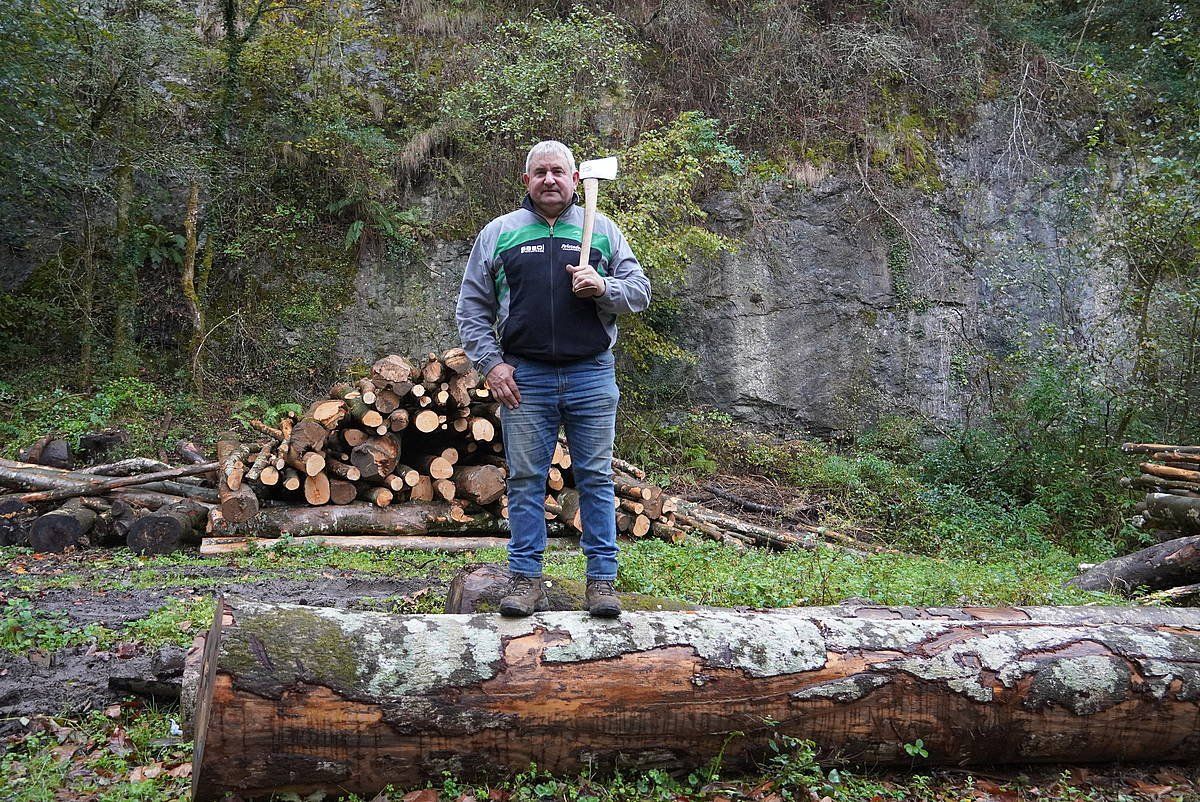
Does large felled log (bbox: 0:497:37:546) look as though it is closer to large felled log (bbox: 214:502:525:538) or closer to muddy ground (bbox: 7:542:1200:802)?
muddy ground (bbox: 7:542:1200:802)

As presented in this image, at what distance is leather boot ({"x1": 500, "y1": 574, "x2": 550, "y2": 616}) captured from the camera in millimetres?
3260

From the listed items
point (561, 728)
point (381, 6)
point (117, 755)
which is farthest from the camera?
point (381, 6)

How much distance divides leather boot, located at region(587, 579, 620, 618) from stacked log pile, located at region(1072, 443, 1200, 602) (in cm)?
473

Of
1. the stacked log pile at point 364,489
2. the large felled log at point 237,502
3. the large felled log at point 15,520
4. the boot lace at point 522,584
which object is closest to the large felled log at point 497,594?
the boot lace at point 522,584

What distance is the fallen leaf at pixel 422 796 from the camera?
2.88 m

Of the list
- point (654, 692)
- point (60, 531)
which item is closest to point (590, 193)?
point (654, 692)

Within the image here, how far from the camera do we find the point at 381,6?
15.0m

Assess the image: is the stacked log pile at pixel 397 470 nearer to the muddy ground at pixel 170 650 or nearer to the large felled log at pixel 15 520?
the muddy ground at pixel 170 650

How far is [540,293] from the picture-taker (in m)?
3.78

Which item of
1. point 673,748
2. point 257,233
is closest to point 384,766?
point 673,748

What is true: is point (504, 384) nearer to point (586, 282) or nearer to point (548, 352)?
point (548, 352)

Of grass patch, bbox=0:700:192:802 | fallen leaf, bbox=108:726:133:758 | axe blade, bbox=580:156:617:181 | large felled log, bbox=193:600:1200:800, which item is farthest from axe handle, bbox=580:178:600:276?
fallen leaf, bbox=108:726:133:758

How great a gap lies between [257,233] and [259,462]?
248 inches

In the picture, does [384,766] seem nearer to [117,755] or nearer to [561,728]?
[561,728]
